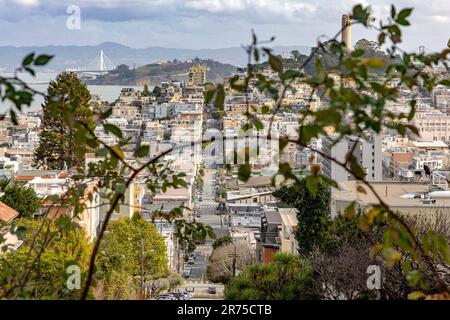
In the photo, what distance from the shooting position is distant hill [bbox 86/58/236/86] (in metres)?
34.9

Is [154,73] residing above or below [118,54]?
above

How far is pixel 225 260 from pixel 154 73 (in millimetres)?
29883

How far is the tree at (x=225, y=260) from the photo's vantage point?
41.1 feet

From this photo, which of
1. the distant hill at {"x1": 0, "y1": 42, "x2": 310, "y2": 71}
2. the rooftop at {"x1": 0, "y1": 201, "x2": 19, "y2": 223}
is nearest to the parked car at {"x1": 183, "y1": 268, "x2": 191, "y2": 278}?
the rooftop at {"x1": 0, "y1": 201, "x2": 19, "y2": 223}

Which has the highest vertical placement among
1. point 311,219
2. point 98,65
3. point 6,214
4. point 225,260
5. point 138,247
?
point 98,65

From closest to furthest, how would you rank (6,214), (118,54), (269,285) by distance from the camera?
(269,285) → (6,214) → (118,54)

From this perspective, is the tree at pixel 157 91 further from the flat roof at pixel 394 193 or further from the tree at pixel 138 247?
the tree at pixel 138 247

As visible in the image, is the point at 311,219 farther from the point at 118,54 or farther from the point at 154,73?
the point at 154,73

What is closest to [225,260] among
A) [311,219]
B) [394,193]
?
[311,219]

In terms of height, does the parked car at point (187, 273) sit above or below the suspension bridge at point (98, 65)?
below

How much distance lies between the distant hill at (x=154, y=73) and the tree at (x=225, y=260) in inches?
666

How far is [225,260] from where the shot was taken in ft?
44.9

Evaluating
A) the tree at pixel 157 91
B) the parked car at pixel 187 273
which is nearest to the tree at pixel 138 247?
the parked car at pixel 187 273

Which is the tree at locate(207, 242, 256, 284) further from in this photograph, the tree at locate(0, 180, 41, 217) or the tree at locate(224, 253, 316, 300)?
the tree at locate(224, 253, 316, 300)
